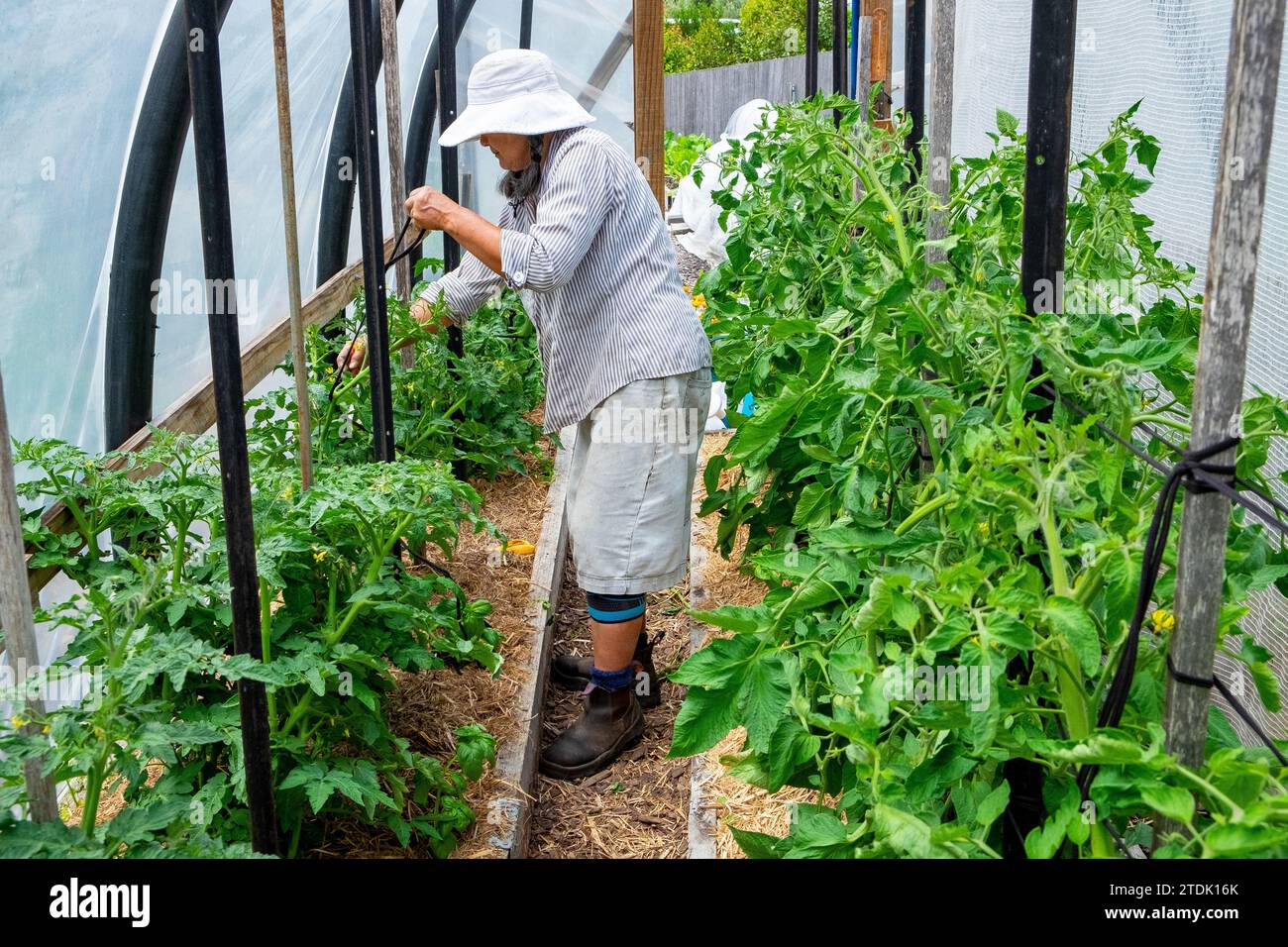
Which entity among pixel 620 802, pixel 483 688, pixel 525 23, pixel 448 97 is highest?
pixel 525 23

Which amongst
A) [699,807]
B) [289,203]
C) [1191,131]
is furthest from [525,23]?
[699,807]

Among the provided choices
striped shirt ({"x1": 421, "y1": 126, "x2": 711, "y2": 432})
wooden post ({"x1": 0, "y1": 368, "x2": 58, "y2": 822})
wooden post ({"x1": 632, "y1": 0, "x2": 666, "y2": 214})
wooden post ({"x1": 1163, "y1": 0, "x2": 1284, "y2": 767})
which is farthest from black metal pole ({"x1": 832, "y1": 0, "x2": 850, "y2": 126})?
wooden post ({"x1": 0, "y1": 368, "x2": 58, "y2": 822})

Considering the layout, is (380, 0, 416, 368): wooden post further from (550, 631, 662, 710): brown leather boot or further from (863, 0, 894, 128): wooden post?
(863, 0, 894, 128): wooden post

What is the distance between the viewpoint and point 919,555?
1.70 m

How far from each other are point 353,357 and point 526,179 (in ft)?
3.10

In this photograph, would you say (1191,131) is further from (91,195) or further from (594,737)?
(91,195)

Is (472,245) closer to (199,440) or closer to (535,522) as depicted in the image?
(199,440)

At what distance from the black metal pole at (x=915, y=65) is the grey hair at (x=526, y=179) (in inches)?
42.7

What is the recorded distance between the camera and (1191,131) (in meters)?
2.95

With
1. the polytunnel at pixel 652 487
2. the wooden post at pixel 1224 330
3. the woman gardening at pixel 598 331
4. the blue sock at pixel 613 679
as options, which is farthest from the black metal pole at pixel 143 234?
A: the wooden post at pixel 1224 330

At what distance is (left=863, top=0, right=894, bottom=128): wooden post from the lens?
6.94m

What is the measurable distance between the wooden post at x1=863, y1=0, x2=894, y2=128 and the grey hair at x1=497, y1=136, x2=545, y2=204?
156 inches

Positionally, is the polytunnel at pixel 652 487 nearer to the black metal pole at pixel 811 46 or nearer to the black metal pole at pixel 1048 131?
the black metal pole at pixel 1048 131

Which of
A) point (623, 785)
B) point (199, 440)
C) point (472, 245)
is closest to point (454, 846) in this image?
point (623, 785)
